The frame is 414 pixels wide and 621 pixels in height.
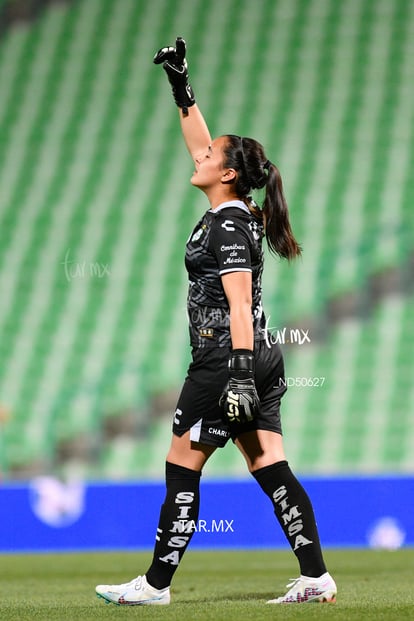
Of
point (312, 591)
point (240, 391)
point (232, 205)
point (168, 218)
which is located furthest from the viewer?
point (168, 218)

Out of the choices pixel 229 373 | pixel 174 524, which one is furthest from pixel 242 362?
pixel 174 524

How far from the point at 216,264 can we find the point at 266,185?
0.32 m

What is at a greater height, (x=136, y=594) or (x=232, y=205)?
(x=232, y=205)

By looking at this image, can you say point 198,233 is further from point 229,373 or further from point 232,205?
point 229,373

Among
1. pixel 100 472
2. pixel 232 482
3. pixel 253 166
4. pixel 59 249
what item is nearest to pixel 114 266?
pixel 59 249

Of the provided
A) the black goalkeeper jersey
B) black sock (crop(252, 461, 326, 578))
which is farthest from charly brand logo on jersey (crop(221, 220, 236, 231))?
black sock (crop(252, 461, 326, 578))

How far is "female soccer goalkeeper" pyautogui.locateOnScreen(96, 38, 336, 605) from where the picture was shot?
380cm

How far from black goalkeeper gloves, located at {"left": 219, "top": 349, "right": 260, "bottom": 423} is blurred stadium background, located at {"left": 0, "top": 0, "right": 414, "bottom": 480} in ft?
15.3

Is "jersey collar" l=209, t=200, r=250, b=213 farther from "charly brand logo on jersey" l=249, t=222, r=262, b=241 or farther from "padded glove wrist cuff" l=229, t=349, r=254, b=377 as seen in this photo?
"padded glove wrist cuff" l=229, t=349, r=254, b=377

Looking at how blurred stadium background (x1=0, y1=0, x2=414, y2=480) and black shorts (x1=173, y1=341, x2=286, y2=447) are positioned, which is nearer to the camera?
black shorts (x1=173, y1=341, x2=286, y2=447)

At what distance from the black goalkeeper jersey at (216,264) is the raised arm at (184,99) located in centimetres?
54

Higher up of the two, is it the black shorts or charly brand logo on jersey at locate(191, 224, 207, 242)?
charly brand logo on jersey at locate(191, 224, 207, 242)

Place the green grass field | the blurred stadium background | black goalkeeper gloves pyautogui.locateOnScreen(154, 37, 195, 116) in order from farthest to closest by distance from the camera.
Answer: the blurred stadium background
black goalkeeper gloves pyautogui.locateOnScreen(154, 37, 195, 116)
the green grass field

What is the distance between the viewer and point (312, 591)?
3818 millimetres
